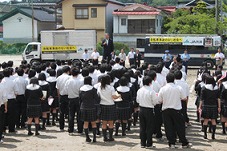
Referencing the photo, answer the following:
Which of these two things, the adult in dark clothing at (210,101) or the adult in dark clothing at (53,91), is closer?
the adult in dark clothing at (210,101)

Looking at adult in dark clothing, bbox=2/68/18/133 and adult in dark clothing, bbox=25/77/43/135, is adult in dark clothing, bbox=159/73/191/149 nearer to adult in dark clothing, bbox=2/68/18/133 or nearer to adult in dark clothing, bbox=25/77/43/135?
adult in dark clothing, bbox=25/77/43/135

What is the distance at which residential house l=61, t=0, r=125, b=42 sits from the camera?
46.8 meters

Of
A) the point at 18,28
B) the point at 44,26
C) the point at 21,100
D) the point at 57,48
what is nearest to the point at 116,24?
the point at 44,26

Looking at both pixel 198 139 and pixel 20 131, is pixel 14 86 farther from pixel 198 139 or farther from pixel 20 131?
pixel 198 139

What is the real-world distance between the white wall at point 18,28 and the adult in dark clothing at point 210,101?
47221 millimetres

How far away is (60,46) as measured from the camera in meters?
29.1

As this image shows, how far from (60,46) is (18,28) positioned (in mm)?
27889

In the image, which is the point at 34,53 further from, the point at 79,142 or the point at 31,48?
the point at 79,142

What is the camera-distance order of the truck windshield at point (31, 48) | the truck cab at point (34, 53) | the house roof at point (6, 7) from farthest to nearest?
1. the house roof at point (6, 7)
2. the truck windshield at point (31, 48)
3. the truck cab at point (34, 53)

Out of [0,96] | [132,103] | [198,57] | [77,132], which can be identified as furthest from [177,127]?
[198,57]

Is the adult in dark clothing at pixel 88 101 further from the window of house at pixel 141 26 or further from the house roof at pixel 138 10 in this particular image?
the window of house at pixel 141 26

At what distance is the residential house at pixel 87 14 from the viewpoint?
153 ft

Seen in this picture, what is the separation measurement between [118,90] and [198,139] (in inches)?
92.9

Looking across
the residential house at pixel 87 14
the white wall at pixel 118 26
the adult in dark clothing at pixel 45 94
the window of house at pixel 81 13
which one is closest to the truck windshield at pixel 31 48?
the adult in dark clothing at pixel 45 94
